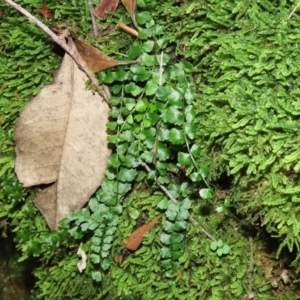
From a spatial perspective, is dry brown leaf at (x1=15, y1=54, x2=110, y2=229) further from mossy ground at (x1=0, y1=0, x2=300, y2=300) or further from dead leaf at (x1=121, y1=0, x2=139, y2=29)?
dead leaf at (x1=121, y1=0, x2=139, y2=29)

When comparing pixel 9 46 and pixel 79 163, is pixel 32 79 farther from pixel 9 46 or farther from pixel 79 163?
pixel 79 163

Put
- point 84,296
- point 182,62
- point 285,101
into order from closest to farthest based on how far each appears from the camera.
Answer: point 285,101, point 182,62, point 84,296

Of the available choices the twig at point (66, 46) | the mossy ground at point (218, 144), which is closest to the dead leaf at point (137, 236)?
the mossy ground at point (218, 144)

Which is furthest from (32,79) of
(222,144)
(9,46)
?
(222,144)

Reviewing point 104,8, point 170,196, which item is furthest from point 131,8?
point 170,196

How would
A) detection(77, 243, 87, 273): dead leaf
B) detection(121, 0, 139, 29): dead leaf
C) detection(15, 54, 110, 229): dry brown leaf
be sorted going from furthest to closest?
detection(77, 243, 87, 273): dead leaf, detection(15, 54, 110, 229): dry brown leaf, detection(121, 0, 139, 29): dead leaf

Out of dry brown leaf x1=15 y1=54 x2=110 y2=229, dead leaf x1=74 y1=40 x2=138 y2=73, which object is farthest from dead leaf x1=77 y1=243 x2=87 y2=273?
dead leaf x1=74 y1=40 x2=138 y2=73

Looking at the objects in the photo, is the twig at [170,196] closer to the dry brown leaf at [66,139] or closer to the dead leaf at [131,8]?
the dry brown leaf at [66,139]

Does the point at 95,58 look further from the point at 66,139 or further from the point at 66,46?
the point at 66,139
